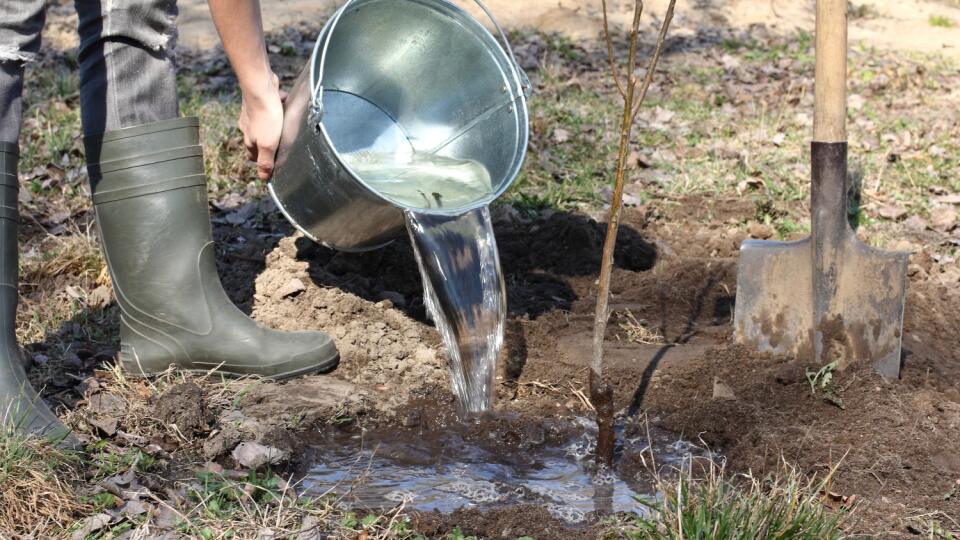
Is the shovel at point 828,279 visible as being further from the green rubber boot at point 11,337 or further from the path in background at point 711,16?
the path in background at point 711,16

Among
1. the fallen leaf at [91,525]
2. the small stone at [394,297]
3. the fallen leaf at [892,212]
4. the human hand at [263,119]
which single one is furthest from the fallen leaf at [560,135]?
the fallen leaf at [91,525]

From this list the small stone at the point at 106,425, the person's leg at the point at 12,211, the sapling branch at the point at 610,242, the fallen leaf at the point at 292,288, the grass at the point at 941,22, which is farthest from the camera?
the grass at the point at 941,22

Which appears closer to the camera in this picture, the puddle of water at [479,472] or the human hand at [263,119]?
the puddle of water at [479,472]

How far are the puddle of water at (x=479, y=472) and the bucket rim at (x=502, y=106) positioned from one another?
688 millimetres

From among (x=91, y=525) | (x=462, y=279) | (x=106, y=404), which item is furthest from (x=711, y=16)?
(x=91, y=525)

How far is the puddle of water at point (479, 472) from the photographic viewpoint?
8.27ft

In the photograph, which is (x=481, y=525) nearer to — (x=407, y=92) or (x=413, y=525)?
(x=413, y=525)

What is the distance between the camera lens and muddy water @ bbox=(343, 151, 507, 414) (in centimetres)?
309

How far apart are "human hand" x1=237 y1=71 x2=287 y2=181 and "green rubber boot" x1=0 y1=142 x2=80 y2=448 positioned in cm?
69

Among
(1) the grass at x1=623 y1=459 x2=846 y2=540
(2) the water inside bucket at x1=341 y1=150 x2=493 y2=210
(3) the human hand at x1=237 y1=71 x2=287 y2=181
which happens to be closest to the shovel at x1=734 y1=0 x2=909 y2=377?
(2) the water inside bucket at x1=341 y1=150 x2=493 y2=210

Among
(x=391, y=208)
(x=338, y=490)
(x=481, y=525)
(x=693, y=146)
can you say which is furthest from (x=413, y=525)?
(x=693, y=146)

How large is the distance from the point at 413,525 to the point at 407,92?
1875 millimetres

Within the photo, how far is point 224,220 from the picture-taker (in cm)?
432

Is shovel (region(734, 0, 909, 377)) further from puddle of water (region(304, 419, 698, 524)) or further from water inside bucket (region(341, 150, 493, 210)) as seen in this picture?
water inside bucket (region(341, 150, 493, 210))
